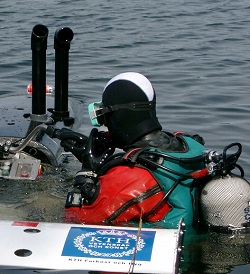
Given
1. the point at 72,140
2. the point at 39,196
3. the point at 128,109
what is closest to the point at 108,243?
the point at 128,109

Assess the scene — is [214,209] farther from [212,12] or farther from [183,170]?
[212,12]

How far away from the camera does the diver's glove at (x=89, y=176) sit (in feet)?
14.4

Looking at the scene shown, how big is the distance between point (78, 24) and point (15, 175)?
326 inches

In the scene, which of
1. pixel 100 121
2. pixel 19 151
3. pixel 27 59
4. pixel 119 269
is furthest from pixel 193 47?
pixel 119 269

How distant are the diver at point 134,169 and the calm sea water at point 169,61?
1.21ft

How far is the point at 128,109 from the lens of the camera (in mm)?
4492

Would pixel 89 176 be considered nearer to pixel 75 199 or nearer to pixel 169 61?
pixel 75 199

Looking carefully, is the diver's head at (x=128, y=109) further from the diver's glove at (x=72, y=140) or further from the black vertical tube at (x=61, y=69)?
the black vertical tube at (x=61, y=69)

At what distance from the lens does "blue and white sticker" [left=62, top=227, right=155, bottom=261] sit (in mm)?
3729

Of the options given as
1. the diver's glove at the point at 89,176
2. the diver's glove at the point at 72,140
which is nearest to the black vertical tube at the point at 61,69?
the diver's glove at the point at 72,140

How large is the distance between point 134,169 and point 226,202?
1.75 feet

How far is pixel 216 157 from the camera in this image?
433 centimetres

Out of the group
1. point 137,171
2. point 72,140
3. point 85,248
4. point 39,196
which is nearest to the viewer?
point 85,248

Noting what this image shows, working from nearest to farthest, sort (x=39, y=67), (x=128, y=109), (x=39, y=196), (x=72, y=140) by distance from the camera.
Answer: (x=128, y=109) < (x=72, y=140) < (x=39, y=196) < (x=39, y=67)
